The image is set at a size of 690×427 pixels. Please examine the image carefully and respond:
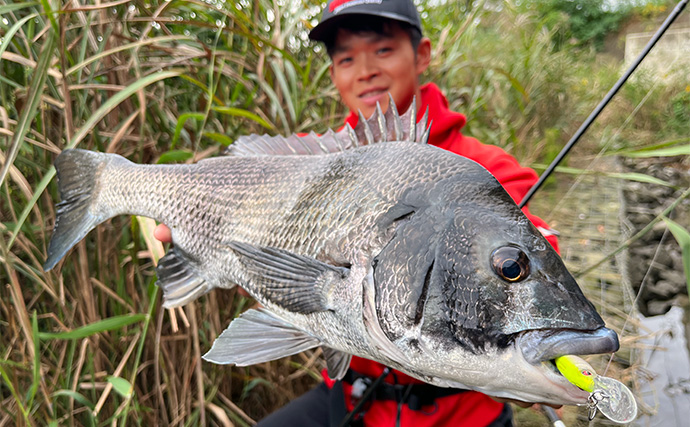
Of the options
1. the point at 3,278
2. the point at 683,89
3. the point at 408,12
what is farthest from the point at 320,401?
the point at 683,89

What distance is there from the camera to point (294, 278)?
106cm

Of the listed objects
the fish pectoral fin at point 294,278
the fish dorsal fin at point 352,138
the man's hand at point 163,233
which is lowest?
the fish pectoral fin at point 294,278

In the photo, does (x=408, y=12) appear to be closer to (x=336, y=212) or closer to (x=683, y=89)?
(x=336, y=212)

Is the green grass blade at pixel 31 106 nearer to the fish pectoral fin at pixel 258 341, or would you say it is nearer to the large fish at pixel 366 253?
the large fish at pixel 366 253

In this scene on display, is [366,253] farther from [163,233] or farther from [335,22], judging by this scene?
[335,22]

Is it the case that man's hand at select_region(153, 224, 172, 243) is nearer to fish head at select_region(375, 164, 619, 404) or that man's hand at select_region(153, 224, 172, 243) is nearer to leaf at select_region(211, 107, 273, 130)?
leaf at select_region(211, 107, 273, 130)

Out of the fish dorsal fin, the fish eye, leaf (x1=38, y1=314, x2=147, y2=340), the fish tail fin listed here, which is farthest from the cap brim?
leaf (x1=38, y1=314, x2=147, y2=340)

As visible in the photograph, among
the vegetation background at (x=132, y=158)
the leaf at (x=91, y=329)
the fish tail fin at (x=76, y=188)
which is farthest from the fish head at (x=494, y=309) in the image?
the fish tail fin at (x=76, y=188)

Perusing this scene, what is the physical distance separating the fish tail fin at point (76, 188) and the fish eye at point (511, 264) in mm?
1276

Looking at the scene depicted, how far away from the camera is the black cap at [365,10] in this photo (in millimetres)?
1602

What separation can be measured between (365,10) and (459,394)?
4.55 feet

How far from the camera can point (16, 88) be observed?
188 cm

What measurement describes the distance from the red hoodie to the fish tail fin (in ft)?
3.21

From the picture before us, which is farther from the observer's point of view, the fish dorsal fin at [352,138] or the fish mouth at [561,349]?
the fish dorsal fin at [352,138]
